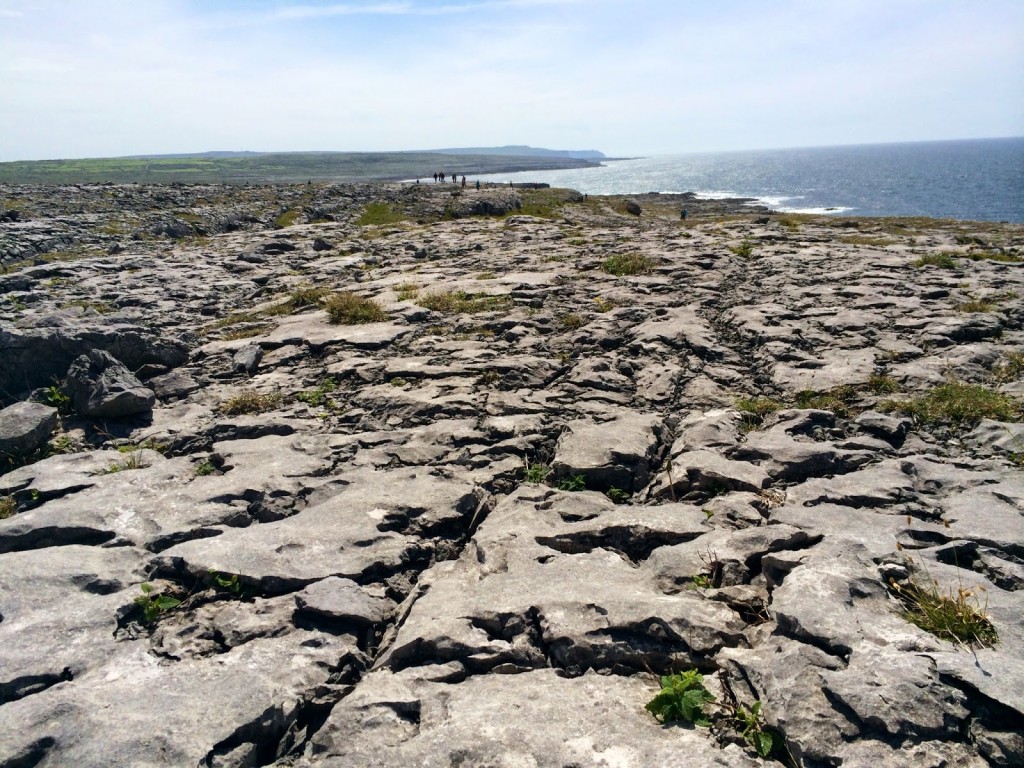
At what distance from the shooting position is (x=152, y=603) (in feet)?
21.9

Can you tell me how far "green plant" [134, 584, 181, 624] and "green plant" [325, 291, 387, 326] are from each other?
1162 centimetres

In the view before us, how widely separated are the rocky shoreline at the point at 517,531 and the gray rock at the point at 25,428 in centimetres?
11

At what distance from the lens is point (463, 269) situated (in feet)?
83.4

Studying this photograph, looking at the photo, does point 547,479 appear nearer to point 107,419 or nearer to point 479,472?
point 479,472

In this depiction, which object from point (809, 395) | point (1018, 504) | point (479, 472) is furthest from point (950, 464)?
point (479, 472)

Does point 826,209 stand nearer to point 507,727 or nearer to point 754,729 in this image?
point 754,729

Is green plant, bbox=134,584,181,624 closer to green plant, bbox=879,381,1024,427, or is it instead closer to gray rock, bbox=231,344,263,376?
gray rock, bbox=231,344,263,376

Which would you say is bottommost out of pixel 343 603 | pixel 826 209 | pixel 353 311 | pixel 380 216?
pixel 343 603

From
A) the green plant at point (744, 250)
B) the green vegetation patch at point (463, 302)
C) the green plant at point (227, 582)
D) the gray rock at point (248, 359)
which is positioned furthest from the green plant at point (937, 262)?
the green plant at point (227, 582)

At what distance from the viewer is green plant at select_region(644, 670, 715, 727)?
15.9ft

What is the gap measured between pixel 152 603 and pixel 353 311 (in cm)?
1244

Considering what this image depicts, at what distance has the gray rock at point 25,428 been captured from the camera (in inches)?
413

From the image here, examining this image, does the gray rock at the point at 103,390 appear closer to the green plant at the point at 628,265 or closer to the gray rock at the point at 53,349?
the gray rock at the point at 53,349

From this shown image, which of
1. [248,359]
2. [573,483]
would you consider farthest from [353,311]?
[573,483]
